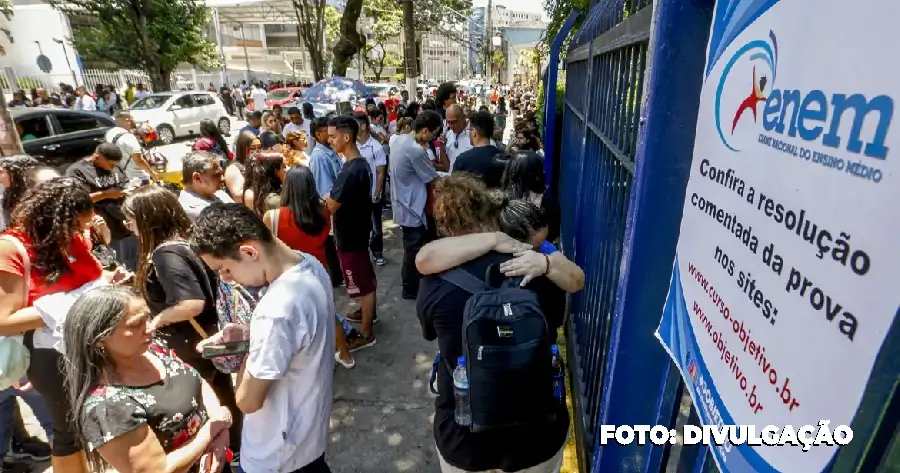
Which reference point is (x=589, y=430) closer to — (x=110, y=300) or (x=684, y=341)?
(x=684, y=341)

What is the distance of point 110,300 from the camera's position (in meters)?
1.63

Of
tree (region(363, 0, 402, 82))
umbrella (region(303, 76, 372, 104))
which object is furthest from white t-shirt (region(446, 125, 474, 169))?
tree (region(363, 0, 402, 82))

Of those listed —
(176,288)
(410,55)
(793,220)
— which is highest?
(410,55)

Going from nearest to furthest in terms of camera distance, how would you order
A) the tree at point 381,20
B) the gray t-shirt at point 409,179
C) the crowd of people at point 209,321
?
the crowd of people at point 209,321
the gray t-shirt at point 409,179
the tree at point 381,20

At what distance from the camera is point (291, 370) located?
1.83m

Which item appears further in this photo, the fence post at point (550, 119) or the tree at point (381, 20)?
the tree at point (381, 20)

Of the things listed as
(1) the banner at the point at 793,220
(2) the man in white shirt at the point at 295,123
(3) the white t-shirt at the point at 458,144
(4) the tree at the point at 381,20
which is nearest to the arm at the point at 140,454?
(1) the banner at the point at 793,220

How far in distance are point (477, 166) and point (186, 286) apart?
99.4 inches

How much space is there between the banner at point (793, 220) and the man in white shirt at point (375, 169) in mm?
4763

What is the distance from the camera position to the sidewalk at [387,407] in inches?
116

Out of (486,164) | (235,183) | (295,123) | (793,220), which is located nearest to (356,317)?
(235,183)

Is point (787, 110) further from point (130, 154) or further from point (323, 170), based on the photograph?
point (130, 154)

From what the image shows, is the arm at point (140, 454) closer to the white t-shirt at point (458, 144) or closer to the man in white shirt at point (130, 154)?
the white t-shirt at point (458, 144)

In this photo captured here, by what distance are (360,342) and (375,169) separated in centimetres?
243
